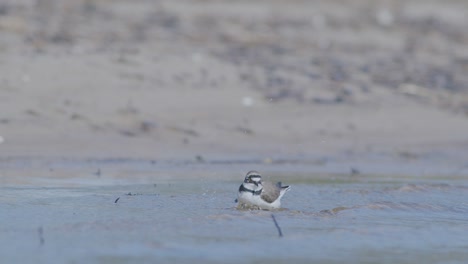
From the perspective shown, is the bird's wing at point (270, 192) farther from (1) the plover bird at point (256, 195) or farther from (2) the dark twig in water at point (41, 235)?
(2) the dark twig in water at point (41, 235)

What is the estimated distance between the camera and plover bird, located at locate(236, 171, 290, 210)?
870 centimetres

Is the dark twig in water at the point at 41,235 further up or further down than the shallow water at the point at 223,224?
further down

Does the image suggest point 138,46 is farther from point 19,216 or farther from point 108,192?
point 19,216

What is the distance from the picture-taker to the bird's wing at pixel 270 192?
Answer: 344 inches

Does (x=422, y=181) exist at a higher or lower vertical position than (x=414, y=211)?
higher

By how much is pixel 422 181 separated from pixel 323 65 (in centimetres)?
536

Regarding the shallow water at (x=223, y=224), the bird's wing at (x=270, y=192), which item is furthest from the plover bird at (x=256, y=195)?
the shallow water at (x=223, y=224)

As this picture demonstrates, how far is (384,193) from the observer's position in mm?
9977

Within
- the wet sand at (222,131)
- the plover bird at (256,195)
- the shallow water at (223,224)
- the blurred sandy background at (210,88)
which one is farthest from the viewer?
the blurred sandy background at (210,88)

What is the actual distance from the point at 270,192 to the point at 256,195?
15 cm

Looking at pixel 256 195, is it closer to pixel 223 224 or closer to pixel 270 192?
pixel 270 192

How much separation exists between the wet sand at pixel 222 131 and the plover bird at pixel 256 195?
0.56ft

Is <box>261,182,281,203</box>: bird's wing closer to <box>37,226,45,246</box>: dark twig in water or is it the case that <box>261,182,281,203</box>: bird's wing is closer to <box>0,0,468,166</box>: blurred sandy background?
<box>37,226,45,246</box>: dark twig in water

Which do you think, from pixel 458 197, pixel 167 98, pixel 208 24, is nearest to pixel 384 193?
pixel 458 197
